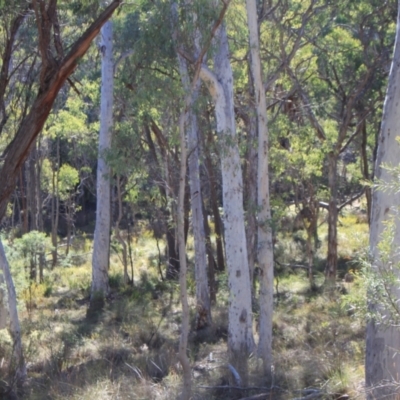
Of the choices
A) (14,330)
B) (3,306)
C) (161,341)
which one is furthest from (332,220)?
(14,330)

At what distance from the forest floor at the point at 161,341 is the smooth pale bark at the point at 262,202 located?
580 mm

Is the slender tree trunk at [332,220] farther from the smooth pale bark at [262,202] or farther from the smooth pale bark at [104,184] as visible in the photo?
the smooth pale bark at [262,202]

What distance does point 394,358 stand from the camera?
279 inches

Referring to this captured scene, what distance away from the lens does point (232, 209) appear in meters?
11.1

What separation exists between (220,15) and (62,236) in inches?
1177

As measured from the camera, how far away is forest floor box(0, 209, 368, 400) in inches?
331

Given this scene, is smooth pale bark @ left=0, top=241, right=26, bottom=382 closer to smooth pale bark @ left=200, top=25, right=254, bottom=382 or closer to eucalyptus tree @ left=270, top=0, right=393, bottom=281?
smooth pale bark @ left=200, top=25, right=254, bottom=382

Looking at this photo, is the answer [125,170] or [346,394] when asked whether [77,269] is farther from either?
[346,394]

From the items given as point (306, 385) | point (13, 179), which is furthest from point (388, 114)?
point (13, 179)

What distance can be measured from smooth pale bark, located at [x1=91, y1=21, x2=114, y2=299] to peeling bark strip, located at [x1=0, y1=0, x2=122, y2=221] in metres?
8.48

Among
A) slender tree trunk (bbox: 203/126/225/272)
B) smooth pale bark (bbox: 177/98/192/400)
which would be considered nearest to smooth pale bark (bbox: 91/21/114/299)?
slender tree trunk (bbox: 203/126/225/272)

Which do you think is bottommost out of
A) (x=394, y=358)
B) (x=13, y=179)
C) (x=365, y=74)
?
(x=394, y=358)

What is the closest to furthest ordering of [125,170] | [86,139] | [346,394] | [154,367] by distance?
1. [346,394]
2. [125,170]
3. [154,367]
4. [86,139]

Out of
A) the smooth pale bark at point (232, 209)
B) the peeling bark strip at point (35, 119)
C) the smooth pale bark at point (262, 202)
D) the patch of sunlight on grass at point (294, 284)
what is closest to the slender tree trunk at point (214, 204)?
the smooth pale bark at point (232, 209)
